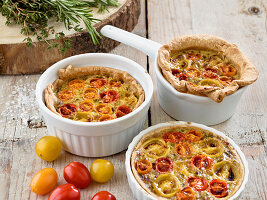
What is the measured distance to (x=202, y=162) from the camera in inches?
96.0

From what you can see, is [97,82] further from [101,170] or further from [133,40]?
[101,170]

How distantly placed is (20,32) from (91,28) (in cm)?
53

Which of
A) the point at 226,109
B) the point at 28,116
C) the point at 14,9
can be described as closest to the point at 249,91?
the point at 226,109

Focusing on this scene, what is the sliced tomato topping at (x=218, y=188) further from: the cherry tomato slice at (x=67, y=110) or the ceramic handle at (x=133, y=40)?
the ceramic handle at (x=133, y=40)

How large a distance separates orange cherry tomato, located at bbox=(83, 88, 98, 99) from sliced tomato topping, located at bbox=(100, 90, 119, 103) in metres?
0.04

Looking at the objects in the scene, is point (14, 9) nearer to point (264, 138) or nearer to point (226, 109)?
point (226, 109)

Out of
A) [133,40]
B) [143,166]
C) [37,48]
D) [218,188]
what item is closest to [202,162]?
[218,188]

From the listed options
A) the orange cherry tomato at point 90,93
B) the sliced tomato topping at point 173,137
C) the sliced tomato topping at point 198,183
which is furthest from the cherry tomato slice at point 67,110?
the sliced tomato topping at point 198,183

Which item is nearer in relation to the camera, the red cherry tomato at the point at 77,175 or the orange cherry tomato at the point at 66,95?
the red cherry tomato at the point at 77,175

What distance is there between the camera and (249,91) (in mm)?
3246

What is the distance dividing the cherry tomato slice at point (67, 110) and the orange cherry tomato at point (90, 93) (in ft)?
0.40

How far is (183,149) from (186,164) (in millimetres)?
97

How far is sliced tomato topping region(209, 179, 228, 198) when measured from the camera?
2.27 m

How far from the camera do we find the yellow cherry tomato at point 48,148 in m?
2.56
